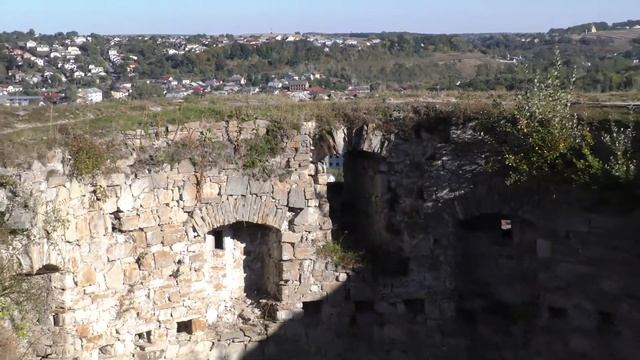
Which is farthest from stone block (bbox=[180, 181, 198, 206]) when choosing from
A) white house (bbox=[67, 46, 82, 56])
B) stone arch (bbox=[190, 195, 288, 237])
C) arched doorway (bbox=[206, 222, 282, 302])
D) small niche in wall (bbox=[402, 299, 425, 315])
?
white house (bbox=[67, 46, 82, 56])

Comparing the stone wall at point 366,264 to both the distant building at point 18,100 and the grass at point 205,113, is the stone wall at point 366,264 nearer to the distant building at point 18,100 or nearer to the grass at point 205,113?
the grass at point 205,113

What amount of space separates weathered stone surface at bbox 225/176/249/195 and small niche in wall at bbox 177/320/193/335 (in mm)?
1827

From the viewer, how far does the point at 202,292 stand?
34.8 feet

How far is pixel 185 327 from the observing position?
420 inches

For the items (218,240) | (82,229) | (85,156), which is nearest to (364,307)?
(218,240)

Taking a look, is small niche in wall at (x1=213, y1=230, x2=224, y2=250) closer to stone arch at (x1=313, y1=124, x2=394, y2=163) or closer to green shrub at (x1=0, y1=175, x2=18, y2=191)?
stone arch at (x1=313, y1=124, x2=394, y2=163)

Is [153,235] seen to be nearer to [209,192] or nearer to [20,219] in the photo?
[209,192]

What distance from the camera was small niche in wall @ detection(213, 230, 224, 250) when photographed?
10.9 m

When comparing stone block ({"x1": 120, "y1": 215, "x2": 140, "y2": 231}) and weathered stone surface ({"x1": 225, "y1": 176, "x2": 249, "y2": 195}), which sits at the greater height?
weathered stone surface ({"x1": 225, "y1": 176, "x2": 249, "y2": 195})

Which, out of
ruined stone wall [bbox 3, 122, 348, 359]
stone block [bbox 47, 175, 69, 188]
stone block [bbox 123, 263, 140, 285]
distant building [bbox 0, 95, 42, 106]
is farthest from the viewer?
distant building [bbox 0, 95, 42, 106]

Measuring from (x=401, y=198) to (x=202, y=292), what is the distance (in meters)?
3.06

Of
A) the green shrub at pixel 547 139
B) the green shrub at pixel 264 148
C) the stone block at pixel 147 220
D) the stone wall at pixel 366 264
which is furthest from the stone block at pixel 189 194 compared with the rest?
the green shrub at pixel 547 139

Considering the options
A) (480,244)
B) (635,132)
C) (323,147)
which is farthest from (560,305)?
(323,147)

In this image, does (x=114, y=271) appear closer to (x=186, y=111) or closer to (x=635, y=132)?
(x=186, y=111)
